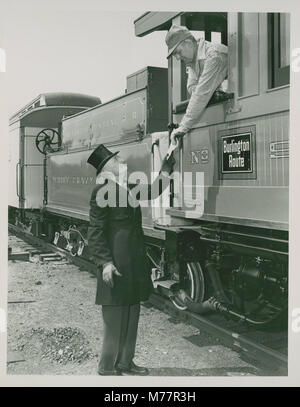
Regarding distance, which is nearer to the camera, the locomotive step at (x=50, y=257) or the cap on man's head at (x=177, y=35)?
the cap on man's head at (x=177, y=35)

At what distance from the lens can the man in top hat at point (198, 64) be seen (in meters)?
3.79

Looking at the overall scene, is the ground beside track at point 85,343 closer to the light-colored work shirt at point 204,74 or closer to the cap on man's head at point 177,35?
the light-colored work shirt at point 204,74

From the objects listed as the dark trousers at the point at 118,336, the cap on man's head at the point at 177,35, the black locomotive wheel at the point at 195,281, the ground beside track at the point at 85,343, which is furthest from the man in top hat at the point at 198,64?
the ground beside track at the point at 85,343

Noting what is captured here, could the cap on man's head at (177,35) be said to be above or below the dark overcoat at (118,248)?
above

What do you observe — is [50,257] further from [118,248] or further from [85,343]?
[118,248]

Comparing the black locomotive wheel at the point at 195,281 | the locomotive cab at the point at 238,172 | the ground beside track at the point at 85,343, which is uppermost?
the locomotive cab at the point at 238,172

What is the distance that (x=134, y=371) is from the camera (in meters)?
3.87

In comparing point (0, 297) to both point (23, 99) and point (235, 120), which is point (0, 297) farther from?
point (235, 120)

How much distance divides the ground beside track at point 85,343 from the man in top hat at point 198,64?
1.86 metres

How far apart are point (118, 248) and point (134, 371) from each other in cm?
100

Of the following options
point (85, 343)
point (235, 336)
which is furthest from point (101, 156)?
point (235, 336)

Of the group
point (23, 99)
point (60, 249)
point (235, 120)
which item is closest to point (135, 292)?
point (235, 120)
